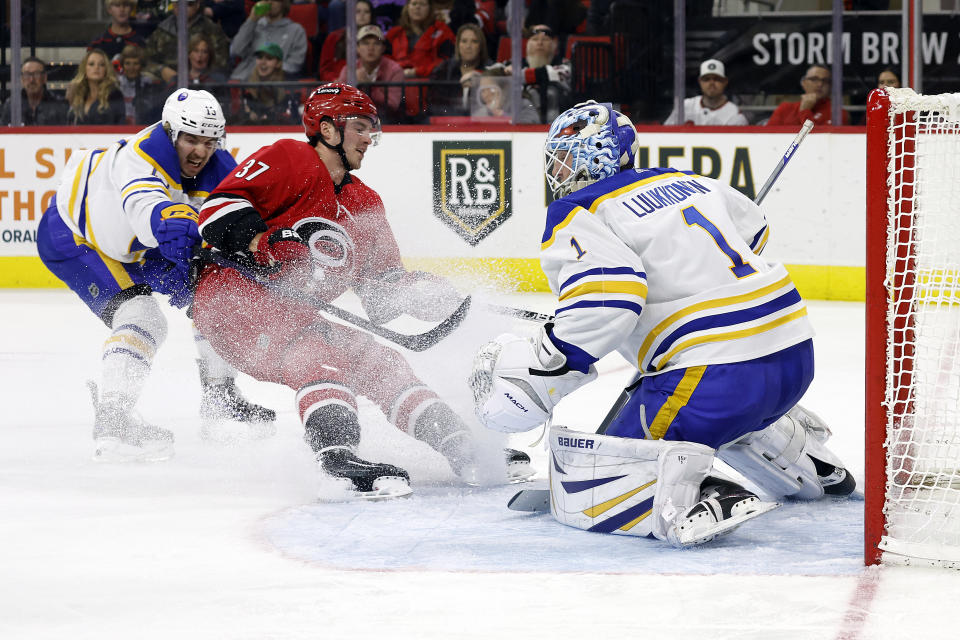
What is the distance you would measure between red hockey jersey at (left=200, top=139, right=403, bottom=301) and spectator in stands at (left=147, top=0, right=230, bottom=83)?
185 inches

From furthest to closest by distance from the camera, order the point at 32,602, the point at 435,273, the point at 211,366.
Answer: the point at 211,366 < the point at 435,273 < the point at 32,602

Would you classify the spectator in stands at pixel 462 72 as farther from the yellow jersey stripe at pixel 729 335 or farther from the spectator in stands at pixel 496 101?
the yellow jersey stripe at pixel 729 335

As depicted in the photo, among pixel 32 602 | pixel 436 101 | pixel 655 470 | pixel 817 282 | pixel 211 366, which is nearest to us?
pixel 32 602

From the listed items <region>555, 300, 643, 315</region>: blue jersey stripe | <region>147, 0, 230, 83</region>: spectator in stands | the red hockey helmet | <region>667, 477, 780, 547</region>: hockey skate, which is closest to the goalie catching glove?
<region>555, 300, 643, 315</region>: blue jersey stripe

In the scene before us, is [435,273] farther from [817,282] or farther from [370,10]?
[370,10]

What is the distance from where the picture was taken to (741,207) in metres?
2.97

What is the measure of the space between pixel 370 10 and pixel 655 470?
19.0 ft

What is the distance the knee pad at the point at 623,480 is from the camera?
8.96 feet

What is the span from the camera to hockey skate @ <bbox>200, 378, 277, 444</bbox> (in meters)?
4.14

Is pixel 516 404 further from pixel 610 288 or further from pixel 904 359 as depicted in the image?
pixel 904 359

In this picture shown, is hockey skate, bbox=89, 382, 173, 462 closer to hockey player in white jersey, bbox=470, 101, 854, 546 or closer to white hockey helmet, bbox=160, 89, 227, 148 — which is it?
white hockey helmet, bbox=160, 89, 227, 148

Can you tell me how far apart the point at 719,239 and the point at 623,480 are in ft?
1.76

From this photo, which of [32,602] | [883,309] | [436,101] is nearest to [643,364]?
[883,309]

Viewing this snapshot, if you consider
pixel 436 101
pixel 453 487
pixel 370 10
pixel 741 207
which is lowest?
pixel 453 487
